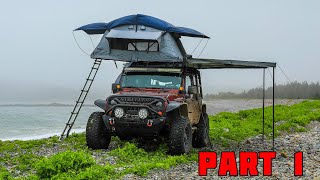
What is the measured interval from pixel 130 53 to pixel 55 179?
260 inches

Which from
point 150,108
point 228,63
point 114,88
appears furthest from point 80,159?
point 228,63

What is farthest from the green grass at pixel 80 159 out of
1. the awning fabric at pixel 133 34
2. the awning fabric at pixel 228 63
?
the awning fabric at pixel 133 34

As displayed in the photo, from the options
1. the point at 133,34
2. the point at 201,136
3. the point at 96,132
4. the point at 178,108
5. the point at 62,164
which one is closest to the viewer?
the point at 62,164

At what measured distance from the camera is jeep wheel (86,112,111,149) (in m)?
15.1

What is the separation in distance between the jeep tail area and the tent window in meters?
0.53

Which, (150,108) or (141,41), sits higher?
(141,41)

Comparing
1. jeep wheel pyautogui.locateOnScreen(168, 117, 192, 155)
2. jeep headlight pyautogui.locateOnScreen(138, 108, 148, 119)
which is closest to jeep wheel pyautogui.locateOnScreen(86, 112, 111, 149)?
jeep headlight pyautogui.locateOnScreen(138, 108, 148, 119)

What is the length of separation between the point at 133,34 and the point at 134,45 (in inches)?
16.2

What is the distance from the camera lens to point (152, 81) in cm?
1591

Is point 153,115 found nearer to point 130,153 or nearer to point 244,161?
point 130,153

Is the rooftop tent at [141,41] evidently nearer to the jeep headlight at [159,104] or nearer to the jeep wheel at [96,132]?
the jeep headlight at [159,104]

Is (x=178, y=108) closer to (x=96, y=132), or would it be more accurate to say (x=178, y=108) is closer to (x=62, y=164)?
(x=96, y=132)

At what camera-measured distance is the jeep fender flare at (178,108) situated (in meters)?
14.3

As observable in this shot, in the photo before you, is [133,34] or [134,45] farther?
[134,45]
